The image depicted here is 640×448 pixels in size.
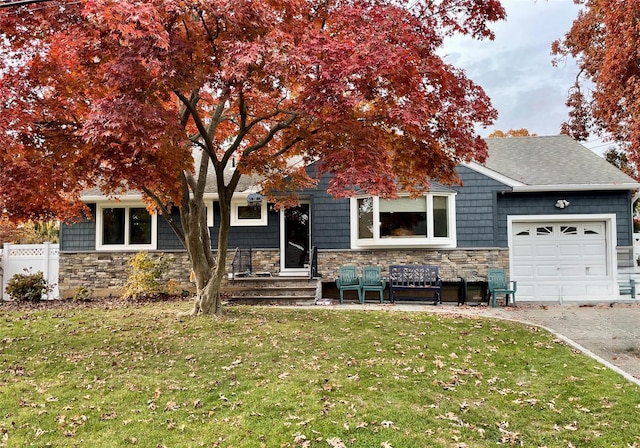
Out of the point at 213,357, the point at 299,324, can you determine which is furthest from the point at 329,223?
the point at 213,357

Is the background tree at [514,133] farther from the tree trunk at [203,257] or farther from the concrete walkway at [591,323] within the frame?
the tree trunk at [203,257]

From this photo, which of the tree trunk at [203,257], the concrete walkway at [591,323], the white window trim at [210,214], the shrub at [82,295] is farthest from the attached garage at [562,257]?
the shrub at [82,295]

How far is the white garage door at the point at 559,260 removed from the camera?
13078 millimetres

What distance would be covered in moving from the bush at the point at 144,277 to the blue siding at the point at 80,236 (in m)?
1.70

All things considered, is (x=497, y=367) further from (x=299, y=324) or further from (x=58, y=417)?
(x=58, y=417)

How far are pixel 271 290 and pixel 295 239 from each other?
230 centimetres

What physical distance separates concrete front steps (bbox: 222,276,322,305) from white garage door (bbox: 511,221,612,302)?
582 centimetres

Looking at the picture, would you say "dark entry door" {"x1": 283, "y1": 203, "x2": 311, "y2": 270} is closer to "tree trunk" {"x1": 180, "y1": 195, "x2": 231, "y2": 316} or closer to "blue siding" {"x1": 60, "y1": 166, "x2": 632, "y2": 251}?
"blue siding" {"x1": 60, "y1": 166, "x2": 632, "y2": 251}

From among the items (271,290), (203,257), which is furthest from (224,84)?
(271,290)

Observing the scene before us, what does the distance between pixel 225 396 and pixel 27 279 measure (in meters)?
10.7

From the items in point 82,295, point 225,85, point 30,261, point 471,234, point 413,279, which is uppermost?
point 225,85

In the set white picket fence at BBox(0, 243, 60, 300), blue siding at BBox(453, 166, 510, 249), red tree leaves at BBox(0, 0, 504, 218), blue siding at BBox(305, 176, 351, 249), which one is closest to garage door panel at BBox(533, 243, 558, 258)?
blue siding at BBox(453, 166, 510, 249)

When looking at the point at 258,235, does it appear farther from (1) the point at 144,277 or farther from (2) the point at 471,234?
(2) the point at 471,234

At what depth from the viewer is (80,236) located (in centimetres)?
1395
